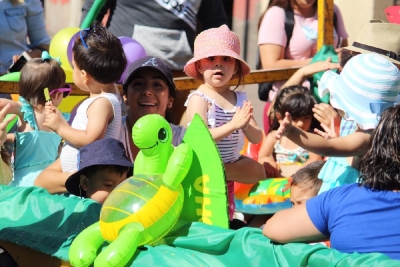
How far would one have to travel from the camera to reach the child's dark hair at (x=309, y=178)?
4.69 meters

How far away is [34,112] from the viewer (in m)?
5.20

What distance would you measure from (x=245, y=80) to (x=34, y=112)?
1426 mm

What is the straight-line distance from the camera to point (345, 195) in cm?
314

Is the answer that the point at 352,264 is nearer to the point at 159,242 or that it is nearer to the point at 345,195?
the point at 345,195

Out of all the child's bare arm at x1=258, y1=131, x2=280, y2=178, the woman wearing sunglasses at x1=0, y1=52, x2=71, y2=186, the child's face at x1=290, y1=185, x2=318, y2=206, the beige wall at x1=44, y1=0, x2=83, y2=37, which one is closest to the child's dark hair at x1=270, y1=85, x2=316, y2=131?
the child's bare arm at x1=258, y1=131, x2=280, y2=178

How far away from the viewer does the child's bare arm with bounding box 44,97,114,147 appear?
14.4 feet

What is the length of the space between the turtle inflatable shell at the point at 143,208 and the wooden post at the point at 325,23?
9.09ft

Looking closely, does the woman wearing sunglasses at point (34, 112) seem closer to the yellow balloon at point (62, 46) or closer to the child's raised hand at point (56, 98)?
the child's raised hand at point (56, 98)

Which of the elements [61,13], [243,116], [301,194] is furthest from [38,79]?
[61,13]

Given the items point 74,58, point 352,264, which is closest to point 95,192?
point 74,58

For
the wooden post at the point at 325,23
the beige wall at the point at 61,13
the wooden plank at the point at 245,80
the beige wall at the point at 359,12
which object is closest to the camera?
the wooden plank at the point at 245,80

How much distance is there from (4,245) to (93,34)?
3.76 ft

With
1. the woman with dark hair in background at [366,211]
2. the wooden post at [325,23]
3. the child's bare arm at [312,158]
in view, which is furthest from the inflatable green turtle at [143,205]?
the wooden post at [325,23]

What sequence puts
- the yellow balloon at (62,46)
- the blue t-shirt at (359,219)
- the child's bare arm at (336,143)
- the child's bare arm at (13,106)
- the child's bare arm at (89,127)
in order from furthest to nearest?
the yellow balloon at (62,46) < the child's bare arm at (13,106) < the child's bare arm at (89,127) < the child's bare arm at (336,143) < the blue t-shirt at (359,219)
